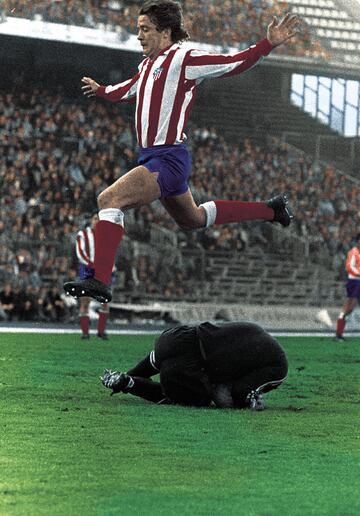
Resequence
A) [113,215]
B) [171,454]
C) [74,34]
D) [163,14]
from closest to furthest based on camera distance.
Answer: [171,454], [113,215], [163,14], [74,34]

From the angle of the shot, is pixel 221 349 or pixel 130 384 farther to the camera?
pixel 130 384

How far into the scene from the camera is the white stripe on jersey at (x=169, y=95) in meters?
8.02

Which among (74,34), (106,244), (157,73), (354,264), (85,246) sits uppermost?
(74,34)

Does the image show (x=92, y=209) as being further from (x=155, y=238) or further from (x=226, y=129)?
(x=226, y=129)

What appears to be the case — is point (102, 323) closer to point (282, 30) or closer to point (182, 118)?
point (182, 118)

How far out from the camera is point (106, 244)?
7.71 meters

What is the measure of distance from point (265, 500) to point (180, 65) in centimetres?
452

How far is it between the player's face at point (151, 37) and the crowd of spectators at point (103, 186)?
1491 centimetres

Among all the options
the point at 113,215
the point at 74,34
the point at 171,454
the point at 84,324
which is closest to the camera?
the point at 171,454

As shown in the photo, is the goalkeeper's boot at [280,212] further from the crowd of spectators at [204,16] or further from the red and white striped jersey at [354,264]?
the crowd of spectators at [204,16]

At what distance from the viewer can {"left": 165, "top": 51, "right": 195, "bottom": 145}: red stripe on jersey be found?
8.02m

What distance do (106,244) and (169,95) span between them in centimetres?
125

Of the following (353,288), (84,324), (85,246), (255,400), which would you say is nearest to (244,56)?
(255,400)

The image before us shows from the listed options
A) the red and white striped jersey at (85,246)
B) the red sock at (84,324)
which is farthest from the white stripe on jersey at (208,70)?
the red and white striped jersey at (85,246)
